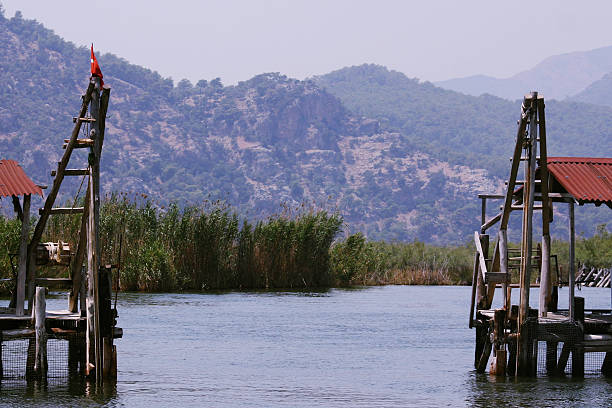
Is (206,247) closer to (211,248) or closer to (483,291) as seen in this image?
(211,248)

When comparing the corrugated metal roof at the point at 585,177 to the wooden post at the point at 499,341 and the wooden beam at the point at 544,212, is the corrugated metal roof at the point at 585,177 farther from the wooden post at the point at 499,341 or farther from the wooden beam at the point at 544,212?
the wooden post at the point at 499,341

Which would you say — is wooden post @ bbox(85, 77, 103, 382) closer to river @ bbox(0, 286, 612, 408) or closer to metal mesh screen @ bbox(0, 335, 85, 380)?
river @ bbox(0, 286, 612, 408)

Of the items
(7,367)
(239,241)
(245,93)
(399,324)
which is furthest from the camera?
(245,93)

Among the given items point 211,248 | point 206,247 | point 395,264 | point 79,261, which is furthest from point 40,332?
point 395,264

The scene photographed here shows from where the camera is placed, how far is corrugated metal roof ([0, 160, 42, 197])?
62.5 feet

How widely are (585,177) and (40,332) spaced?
9744 millimetres

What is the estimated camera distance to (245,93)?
190250mm

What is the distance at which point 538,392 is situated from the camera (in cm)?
1933

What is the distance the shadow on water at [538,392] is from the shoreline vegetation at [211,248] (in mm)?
18560

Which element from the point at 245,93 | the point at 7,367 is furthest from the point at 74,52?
the point at 7,367

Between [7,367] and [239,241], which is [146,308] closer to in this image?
[239,241]

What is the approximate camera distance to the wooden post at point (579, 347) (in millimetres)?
19969

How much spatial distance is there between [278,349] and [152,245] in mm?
14494

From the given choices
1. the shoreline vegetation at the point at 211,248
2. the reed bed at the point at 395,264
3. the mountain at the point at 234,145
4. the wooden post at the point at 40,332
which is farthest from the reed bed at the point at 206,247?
the mountain at the point at 234,145
